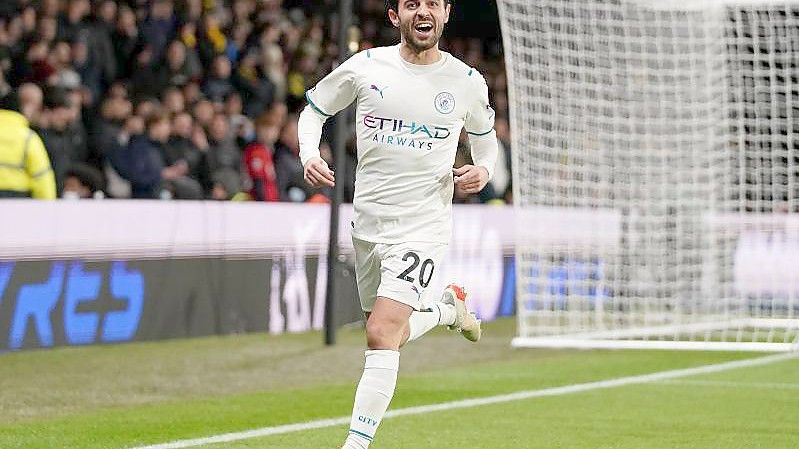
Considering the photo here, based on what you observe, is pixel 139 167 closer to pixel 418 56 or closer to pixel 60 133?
pixel 60 133

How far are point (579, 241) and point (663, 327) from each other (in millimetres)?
1477

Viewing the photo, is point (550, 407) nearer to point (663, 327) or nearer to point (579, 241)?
point (663, 327)

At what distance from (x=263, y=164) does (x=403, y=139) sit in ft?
30.6

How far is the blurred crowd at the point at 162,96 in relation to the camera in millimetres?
14250

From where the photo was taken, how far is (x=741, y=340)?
44.4ft

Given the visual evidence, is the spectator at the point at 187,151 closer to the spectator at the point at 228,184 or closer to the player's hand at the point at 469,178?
the spectator at the point at 228,184

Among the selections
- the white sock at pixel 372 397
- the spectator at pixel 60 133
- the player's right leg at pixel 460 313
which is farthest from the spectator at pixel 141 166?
the white sock at pixel 372 397

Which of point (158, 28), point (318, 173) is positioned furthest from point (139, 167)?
point (318, 173)

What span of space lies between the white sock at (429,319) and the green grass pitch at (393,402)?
577mm

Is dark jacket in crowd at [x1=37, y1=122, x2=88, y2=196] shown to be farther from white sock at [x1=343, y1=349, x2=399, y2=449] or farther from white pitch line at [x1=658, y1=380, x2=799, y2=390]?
white sock at [x1=343, y1=349, x2=399, y2=449]

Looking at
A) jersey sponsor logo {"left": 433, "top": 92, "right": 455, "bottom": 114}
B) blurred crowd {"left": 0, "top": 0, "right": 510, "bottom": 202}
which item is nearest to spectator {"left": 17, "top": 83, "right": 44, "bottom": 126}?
blurred crowd {"left": 0, "top": 0, "right": 510, "bottom": 202}

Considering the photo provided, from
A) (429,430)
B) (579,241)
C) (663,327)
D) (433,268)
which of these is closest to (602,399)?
(429,430)

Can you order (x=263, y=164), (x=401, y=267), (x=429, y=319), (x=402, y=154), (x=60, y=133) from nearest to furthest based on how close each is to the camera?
(x=401, y=267)
(x=402, y=154)
(x=429, y=319)
(x=60, y=133)
(x=263, y=164)

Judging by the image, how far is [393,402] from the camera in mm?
8938
